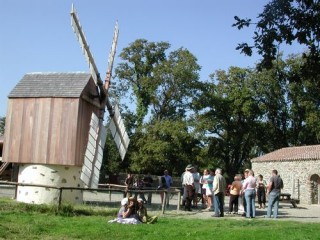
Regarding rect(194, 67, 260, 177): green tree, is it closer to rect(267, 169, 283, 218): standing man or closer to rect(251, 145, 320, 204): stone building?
rect(251, 145, 320, 204): stone building

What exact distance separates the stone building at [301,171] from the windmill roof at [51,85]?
21628 mm

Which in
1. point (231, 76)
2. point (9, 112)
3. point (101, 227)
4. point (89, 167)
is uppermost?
point (231, 76)

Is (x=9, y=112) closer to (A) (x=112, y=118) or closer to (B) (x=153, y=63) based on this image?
(A) (x=112, y=118)

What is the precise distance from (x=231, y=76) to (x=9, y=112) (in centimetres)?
3570

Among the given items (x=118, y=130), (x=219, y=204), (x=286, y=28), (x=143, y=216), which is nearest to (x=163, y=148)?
(x=118, y=130)

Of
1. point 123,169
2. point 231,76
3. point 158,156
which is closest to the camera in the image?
point 158,156

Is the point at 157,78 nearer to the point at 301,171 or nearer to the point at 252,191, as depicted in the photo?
the point at 301,171

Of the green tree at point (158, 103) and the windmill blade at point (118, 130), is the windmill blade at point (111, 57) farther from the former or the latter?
the green tree at point (158, 103)

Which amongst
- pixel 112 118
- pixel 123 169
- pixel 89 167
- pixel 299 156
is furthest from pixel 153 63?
pixel 89 167

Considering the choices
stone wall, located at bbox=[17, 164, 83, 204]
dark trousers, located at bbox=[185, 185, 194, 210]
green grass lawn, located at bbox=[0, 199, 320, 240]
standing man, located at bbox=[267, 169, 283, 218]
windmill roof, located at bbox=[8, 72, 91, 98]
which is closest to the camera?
green grass lawn, located at bbox=[0, 199, 320, 240]

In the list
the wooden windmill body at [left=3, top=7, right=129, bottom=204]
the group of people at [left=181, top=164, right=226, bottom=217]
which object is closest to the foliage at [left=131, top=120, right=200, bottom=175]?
the group of people at [left=181, top=164, right=226, bottom=217]

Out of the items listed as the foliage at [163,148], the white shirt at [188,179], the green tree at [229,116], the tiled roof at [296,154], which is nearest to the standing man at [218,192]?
the white shirt at [188,179]

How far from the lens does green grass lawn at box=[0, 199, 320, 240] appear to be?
10438 mm

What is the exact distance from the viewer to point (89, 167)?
1827 cm
